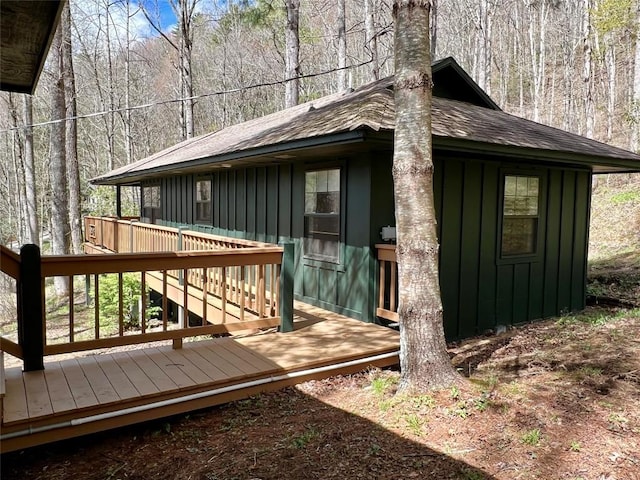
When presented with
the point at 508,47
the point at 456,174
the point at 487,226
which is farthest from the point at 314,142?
the point at 508,47

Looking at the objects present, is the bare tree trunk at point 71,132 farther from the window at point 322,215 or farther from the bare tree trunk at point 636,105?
the bare tree trunk at point 636,105

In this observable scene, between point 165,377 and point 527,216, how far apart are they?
18.7 feet

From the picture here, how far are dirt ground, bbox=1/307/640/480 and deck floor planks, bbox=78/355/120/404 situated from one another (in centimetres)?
34

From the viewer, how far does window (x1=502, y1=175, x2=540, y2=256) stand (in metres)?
7.00

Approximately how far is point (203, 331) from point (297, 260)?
283 cm

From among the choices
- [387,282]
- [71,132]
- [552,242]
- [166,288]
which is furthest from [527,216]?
[71,132]

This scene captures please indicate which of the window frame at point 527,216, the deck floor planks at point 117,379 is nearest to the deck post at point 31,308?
the deck floor planks at point 117,379

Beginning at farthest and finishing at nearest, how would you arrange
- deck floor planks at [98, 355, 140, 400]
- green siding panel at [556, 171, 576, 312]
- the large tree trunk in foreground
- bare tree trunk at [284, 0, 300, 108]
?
bare tree trunk at [284, 0, 300, 108], green siding panel at [556, 171, 576, 312], the large tree trunk in foreground, deck floor planks at [98, 355, 140, 400]

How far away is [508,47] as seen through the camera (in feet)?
98.8

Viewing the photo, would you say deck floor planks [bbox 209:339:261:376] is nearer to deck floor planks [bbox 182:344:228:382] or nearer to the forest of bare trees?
deck floor planks [bbox 182:344:228:382]

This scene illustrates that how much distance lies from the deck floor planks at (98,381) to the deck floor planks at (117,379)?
3 centimetres

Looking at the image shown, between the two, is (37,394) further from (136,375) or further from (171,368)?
(171,368)

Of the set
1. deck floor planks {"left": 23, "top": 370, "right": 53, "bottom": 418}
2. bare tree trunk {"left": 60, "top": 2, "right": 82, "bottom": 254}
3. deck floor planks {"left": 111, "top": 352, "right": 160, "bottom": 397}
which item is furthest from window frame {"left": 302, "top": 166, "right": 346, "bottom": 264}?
bare tree trunk {"left": 60, "top": 2, "right": 82, "bottom": 254}

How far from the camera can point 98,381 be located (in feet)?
12.3
